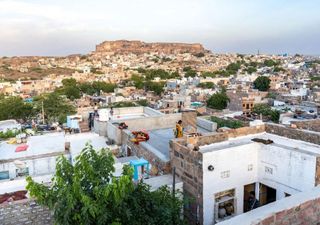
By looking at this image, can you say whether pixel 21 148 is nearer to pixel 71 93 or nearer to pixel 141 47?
pixel 71 93

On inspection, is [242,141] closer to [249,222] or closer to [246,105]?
[249,222]

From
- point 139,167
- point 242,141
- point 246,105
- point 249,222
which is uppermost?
point 249,222

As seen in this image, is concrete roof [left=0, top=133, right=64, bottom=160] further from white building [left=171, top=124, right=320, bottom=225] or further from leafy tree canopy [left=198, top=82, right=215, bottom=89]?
leafy tree canopy [left=198, top=82, right=215, bottom=89]

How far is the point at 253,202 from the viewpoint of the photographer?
811 cm

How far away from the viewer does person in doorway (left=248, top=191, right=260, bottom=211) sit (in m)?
8.04

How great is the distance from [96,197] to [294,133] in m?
5.84

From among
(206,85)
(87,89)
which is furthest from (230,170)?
(87,89)

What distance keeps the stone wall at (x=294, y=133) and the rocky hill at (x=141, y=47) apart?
A: 181754 mm

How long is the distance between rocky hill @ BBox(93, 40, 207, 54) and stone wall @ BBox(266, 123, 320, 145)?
596 ft

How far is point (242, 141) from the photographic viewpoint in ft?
29.0

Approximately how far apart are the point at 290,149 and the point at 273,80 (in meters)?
53.2

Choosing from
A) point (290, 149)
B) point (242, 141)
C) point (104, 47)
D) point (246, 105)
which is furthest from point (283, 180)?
point (104, 47)

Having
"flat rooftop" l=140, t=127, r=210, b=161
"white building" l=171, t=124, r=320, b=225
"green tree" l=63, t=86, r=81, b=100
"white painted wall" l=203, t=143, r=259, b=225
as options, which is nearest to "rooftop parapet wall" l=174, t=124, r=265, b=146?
"white building" l=171, t=124, r=320, b=225

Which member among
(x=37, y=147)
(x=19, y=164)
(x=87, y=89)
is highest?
(x=37, y=147)
